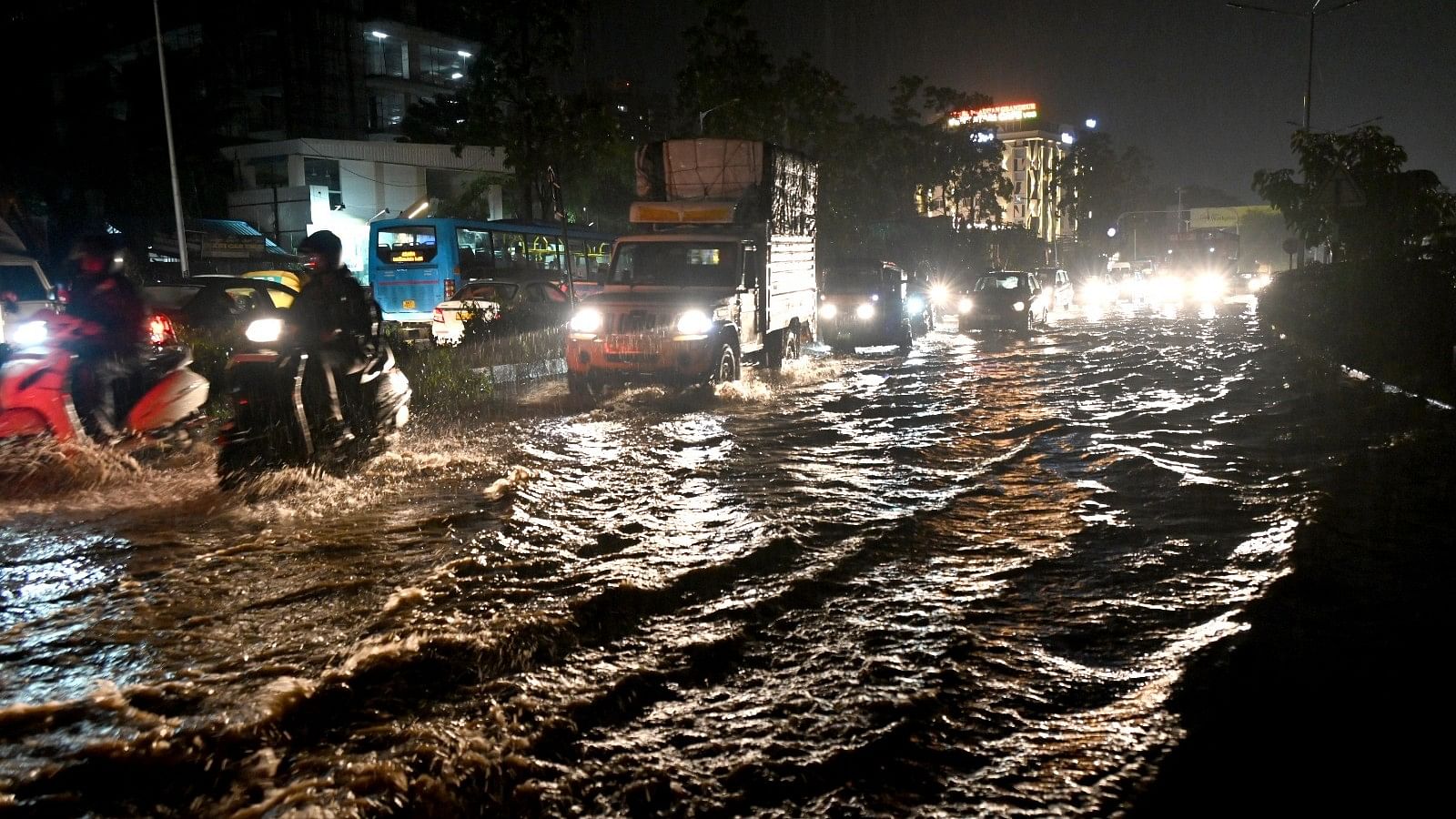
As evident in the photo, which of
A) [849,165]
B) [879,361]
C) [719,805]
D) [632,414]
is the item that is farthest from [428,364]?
[849,165]

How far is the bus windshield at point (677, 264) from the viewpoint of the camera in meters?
14.9

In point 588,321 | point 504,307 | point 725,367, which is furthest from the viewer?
point 504,307

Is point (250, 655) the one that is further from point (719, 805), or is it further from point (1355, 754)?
point (1355, 754)

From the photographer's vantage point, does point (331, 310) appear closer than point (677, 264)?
Yes

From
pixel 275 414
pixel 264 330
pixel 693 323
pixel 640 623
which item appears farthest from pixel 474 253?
pixel 640 623

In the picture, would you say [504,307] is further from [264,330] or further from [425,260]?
[264,330]

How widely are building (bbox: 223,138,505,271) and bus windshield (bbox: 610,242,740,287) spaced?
29.4 metres

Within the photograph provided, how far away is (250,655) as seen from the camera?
4.76 meters

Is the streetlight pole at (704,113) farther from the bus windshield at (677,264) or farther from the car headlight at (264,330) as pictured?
the car headlight at (264,330)

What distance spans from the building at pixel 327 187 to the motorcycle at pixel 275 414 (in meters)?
35.9

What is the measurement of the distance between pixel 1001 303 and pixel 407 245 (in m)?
15.0

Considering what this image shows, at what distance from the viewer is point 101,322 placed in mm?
8047

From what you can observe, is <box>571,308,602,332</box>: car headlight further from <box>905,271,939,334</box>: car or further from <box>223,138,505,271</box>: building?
<box>223,138,505,271</box>: building

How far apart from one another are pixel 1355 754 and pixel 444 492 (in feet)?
20.7
